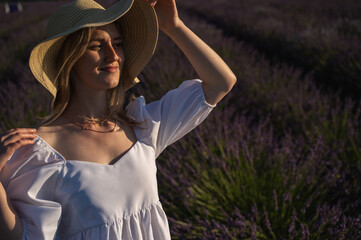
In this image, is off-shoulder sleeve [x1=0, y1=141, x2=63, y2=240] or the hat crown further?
the hat crown

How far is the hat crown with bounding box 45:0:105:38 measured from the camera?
1208 millimetres

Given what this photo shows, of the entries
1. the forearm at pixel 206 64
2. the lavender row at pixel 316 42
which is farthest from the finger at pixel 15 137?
the lavender row at pixel 316 42

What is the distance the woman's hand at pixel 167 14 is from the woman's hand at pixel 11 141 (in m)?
0.58

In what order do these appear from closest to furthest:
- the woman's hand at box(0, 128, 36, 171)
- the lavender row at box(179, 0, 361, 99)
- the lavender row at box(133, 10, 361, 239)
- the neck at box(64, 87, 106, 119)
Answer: the woman's hand at box(0, 128, 36, 171) < the neck at box(64, 87, 106, 119) < the lavender row at box(133, 10, 361, 239) < the lavender row at box(179, 0, 361, 99)

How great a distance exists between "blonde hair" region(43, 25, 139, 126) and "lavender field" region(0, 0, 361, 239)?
0.65m

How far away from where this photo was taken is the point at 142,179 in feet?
4.01

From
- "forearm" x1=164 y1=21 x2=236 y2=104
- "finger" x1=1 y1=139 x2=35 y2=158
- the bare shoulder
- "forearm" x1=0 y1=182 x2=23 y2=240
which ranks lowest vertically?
"forearm" x1=0 y1=182 x2=23 y2=240

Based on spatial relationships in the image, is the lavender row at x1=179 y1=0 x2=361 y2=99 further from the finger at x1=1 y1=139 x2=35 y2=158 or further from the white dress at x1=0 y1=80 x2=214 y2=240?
the finger at x1=1 y1=139 x2=35 y2=158

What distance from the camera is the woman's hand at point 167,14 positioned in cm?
131

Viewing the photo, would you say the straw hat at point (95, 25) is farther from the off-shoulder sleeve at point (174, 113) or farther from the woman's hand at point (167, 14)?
the off-shoulder sleeve at point (174, 113)

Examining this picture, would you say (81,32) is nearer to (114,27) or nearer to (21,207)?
(114,27)

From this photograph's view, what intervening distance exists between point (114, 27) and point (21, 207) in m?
0.61

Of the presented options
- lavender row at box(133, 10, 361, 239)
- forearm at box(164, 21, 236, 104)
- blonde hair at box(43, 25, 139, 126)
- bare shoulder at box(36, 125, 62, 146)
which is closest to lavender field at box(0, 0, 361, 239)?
lavender row at box(133, 10, 361, 239)

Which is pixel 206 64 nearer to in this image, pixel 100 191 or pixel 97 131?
pixel 97 131
